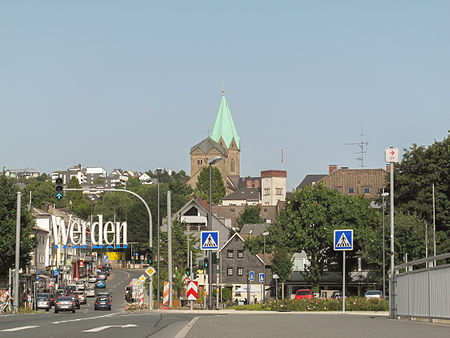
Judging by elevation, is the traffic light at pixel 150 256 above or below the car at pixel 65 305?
above

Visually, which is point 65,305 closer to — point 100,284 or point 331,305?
point 331,305

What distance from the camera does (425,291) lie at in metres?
21.1

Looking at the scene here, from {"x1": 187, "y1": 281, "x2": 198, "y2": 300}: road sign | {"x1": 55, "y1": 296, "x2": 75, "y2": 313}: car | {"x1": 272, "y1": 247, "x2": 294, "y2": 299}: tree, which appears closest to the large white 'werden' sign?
{"x1": 55, "y1": 296, "x2": 75, "y2": 313}: car

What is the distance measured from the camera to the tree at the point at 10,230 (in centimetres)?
6044

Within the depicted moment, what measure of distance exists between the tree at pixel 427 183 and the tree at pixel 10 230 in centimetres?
3400

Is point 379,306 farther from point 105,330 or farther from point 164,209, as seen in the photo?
point 164,209

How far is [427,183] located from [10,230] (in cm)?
3690

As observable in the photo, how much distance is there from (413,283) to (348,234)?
11.4m

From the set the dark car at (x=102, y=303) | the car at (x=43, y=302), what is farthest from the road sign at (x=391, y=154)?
the dark car at (x=102, y=303)

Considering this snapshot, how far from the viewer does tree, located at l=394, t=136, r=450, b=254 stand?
73.2 m

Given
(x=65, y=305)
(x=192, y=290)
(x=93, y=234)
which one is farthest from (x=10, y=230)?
(x=192, y=290)

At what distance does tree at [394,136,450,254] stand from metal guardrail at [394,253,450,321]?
47.6 metres

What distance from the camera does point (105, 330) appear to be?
20297 mm

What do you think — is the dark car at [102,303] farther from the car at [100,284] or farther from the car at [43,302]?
the car at [100,284]
